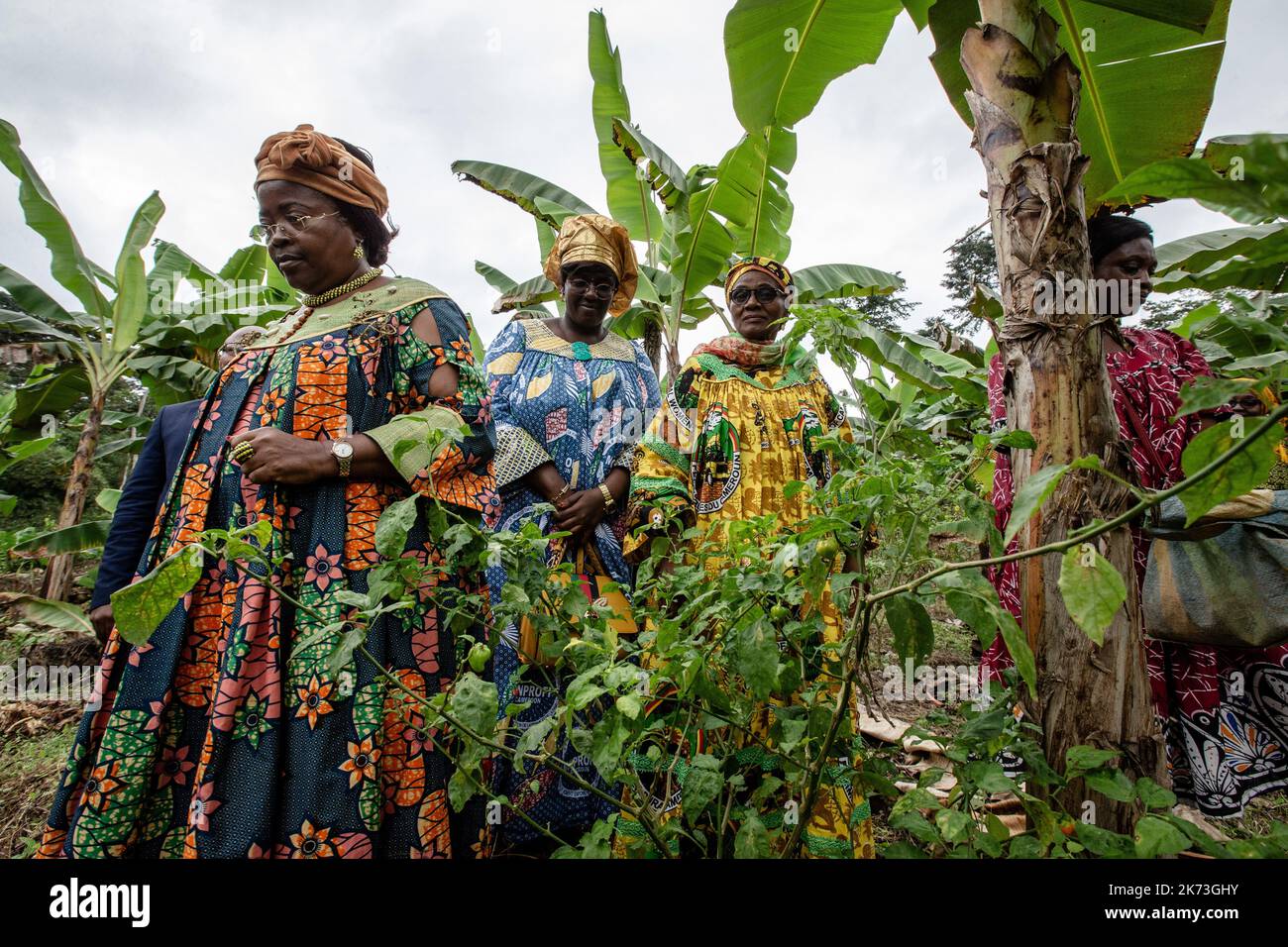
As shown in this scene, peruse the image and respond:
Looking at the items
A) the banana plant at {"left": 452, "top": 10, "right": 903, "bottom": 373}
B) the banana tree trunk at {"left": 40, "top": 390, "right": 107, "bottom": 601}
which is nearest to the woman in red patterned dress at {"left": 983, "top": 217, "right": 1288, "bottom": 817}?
the banana plant at {"left": 452, "top": 10, "right": 903, "bottom": 373}

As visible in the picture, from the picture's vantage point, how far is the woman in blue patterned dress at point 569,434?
85.1 inches

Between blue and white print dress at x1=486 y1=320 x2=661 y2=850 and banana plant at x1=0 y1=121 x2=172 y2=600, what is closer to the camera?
blue and white print dress at x1=486 y1=320 x2=661 y2=850

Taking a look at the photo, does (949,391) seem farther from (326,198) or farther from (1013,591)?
(326,198)

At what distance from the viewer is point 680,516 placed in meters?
2.02

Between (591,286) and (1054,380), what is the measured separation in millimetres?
1892

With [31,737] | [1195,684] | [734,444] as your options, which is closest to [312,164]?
[734,444]

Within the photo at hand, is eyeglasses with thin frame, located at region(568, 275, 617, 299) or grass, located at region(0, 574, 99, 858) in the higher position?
eyeglasses with thin frame, located at region(568, 275, 617, 299)

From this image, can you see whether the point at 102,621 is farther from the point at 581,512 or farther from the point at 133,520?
the point at 581,512

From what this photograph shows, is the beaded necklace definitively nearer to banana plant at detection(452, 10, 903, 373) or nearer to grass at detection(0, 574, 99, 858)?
grass at detection(0, 574, 99, 858)

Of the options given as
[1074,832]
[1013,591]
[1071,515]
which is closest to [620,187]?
[1013,591]

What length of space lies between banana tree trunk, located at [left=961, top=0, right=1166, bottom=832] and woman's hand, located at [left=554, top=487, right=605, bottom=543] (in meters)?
1.39

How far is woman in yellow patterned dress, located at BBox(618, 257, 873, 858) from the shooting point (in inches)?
77.9

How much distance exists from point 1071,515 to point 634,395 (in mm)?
1759

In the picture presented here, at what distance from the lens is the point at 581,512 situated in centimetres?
222
